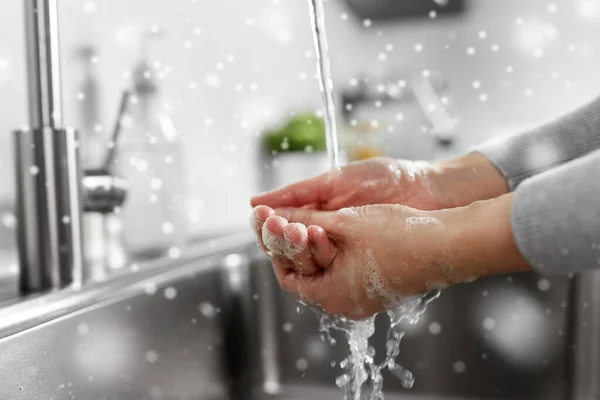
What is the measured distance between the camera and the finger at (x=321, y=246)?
52 centimetres

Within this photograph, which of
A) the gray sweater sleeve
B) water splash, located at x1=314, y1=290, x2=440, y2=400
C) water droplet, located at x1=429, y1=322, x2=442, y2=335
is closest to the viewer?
the gray sweater sleeve

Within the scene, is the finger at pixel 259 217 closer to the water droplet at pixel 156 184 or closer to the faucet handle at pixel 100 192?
the faucet handle at pixel 100 192

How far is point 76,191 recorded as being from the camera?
53 cm

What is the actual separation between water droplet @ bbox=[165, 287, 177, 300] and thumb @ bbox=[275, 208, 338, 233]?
0.13m

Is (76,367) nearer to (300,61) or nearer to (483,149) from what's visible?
(483,149)

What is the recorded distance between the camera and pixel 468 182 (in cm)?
66

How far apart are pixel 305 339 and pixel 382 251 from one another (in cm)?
29

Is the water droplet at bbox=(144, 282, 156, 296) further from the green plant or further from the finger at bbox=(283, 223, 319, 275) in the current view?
the green plant

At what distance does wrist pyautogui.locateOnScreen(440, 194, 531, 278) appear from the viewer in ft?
1.39

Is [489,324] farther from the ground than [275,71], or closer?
closer

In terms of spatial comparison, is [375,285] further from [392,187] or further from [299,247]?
[392,187]

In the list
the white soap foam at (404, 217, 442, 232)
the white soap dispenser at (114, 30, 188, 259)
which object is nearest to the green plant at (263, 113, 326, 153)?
the white soap dispenser at (114, 30, 188, 259)

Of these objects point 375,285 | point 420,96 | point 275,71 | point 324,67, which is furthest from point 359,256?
point 420,96

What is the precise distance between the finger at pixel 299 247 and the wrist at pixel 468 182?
0.19m
